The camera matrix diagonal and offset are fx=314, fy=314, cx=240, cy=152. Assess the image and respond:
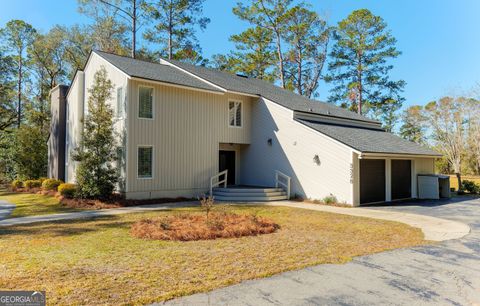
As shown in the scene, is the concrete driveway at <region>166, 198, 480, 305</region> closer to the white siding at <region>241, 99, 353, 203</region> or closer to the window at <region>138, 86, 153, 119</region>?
the white siding at <region>241, 99, 353, 203</region>

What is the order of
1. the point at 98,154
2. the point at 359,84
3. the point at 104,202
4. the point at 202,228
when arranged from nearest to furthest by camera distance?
the point at 202,228
the point at 104,202
the point at 98,154
the point at 359,84

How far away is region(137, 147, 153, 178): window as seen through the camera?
1379cm

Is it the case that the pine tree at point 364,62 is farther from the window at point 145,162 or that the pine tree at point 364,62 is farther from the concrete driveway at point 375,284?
the concrete driveway at point 375,284

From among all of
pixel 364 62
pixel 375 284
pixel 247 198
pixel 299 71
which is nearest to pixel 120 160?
pixel 247 198

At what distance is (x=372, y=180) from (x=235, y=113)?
7.77 metres

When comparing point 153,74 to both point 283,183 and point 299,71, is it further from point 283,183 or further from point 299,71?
point 299,71

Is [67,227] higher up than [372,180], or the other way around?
[372,180]

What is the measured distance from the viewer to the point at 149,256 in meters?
5.62

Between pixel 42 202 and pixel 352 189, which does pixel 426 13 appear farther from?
pixel 42 202

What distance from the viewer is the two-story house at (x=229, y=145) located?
13672 mm

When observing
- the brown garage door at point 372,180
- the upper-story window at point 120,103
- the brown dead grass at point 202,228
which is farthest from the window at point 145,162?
the brown garage door at point 372,180

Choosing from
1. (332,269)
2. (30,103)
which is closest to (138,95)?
(332,269)

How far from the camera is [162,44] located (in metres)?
27.8

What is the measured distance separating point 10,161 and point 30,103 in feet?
28.1
